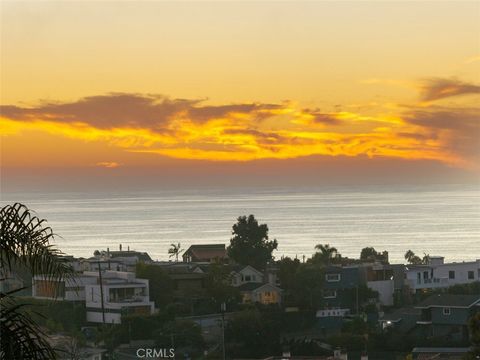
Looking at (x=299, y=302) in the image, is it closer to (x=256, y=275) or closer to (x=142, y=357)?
(x=256, y=275)

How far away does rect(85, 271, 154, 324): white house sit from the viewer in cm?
3247

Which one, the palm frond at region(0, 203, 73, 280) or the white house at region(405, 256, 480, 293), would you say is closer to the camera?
the palm frond at region(0, 203, 73, 280)

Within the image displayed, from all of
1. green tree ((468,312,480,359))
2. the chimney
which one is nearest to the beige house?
the chimney

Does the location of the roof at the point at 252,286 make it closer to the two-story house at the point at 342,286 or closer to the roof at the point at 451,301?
the two-story house at the point at 342,286

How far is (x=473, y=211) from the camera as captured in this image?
513 ft

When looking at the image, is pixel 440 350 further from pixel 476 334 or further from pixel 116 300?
pixel 116 300

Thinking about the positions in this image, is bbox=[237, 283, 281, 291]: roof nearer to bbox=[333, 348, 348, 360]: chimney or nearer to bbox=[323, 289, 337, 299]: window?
bbox=[323, 289, 337, 299]: window

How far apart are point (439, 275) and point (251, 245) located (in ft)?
21.4

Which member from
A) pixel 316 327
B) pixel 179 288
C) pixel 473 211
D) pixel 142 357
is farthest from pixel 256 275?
pixel 473 211

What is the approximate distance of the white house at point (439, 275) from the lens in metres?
40.2

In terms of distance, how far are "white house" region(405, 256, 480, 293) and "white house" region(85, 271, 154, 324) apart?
987 cm

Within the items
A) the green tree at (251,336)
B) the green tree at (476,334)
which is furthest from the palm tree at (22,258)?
the green tree at (251,336)

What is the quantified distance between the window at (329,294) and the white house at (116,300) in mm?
5437

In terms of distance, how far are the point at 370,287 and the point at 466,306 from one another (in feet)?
24.1
